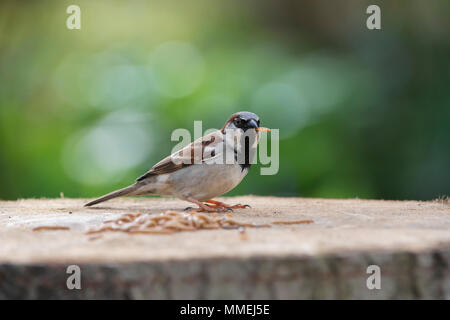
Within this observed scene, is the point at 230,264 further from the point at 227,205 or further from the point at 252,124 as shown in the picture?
the point at 252,124

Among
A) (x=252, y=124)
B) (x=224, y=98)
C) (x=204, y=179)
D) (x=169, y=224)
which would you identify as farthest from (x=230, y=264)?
(x=224, y=98)

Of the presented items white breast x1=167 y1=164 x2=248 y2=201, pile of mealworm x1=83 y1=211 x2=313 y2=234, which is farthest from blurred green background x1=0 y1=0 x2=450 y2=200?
pile of mealworm x1=83 y1=211 x2=313 y2=234

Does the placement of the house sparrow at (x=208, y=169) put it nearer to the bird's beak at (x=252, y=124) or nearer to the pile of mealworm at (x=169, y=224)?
the bird's beak at (x=252, y=124)

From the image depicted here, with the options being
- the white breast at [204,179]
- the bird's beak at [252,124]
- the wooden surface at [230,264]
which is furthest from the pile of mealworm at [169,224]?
the bird's beak at [252,124]

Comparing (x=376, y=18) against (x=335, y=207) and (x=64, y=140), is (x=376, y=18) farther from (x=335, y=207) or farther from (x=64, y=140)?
(x=64, y=140)

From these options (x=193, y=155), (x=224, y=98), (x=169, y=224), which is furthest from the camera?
(x=224, y=98)

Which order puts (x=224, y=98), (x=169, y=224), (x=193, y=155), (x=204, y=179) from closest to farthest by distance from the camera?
(x=169, y=224)
(x=204, y=179)
(x=193, y=155)
(x=224, y=98)
